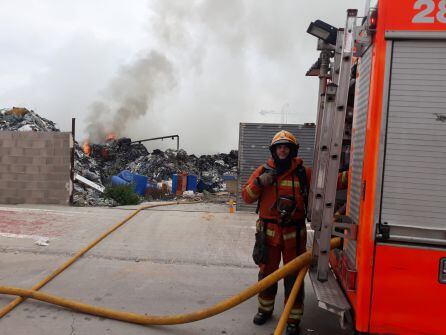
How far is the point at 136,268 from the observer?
512 cm

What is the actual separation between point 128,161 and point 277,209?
66.3ft

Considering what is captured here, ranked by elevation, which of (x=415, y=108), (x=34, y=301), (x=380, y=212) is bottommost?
(x=34, y=301)

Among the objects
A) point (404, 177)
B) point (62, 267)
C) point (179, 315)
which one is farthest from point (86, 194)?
point (404, 177)

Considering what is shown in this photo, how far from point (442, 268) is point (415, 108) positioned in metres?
0.97

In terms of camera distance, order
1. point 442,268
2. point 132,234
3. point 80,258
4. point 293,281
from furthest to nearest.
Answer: point 132,234, point 80,258, point 293,281, point 442,268

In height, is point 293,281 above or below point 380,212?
below

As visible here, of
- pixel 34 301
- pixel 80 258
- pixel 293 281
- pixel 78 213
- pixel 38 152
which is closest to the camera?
pixel 293 281

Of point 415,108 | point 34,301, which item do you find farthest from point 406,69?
point 34,301

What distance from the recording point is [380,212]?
8.09 feet

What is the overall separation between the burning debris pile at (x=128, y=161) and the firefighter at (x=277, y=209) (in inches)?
393

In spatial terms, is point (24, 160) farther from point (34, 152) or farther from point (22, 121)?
point (22, 121)

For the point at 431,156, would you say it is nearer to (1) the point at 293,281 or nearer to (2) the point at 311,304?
(1) the point at 293,281

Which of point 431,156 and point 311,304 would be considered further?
point 311,304

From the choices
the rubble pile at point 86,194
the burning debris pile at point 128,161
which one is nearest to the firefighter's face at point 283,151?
the rubble pile at point 86,194
